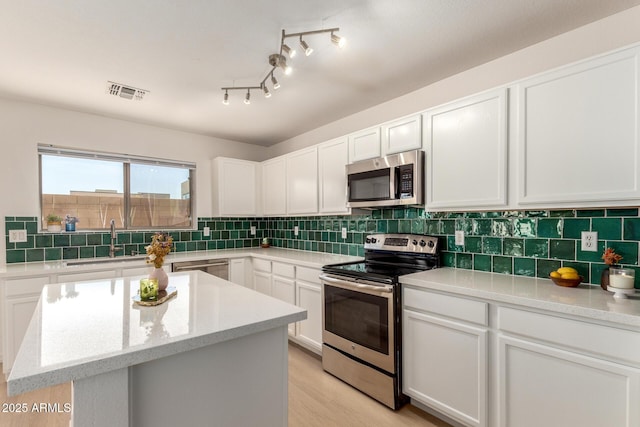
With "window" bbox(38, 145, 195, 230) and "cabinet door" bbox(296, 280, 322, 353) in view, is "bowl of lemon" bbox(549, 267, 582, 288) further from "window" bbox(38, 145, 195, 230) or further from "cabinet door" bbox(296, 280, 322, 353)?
"window" bbox(38, 145, 195, 230)

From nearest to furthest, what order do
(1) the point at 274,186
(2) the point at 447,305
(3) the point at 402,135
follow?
(2) the point at 447,305 → (3) the point at 402,135 → (1) the point at 274,186

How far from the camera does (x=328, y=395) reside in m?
2.33

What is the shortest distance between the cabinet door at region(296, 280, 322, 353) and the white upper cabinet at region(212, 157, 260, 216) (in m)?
1.58

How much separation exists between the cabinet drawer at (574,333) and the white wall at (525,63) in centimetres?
150

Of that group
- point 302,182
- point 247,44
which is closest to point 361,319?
point 302,182

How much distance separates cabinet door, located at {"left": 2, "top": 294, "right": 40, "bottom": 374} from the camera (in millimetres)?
2530

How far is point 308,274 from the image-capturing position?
117 inches

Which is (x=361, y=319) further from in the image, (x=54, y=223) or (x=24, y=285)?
(x=54, y=223)

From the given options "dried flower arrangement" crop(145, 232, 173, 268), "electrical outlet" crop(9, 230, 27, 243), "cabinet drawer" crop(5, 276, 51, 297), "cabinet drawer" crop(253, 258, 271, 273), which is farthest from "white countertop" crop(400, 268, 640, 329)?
"electrical outlet" crop(9, 230, 27, 243)

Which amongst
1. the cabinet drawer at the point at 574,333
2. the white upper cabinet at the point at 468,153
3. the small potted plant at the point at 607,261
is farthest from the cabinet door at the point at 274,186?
the small potted plant at the point at 607,261

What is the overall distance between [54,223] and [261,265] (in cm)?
213

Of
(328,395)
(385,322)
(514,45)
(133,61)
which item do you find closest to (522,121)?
(514,45)

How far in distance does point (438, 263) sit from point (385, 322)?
679 mm

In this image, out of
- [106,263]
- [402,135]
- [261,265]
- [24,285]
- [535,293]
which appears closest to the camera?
[535,293]
